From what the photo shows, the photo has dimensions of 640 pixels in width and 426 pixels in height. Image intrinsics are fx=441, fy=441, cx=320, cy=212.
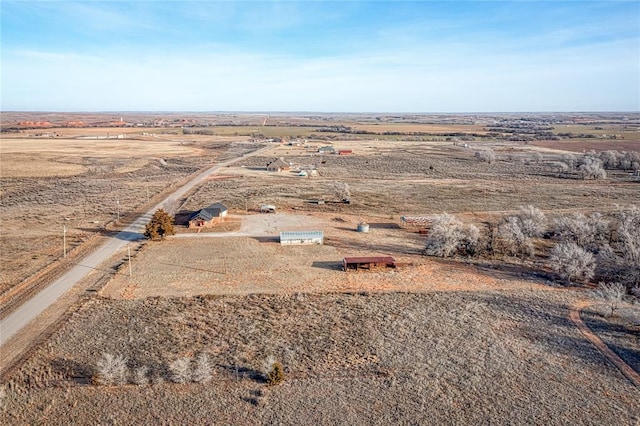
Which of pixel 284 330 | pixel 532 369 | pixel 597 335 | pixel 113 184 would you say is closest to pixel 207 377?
pixel 284 330

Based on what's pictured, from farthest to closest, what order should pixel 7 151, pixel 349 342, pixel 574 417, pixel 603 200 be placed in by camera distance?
pixel 7 151, pixel 603 200, pixel 349 342, pixel 574 417

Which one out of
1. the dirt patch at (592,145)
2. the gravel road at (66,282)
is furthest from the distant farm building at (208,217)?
the dirt patch at (592,145)

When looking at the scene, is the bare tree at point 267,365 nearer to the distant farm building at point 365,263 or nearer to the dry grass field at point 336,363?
the dry grass field at point 336,363

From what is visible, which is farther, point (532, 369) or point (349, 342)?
point (349, 342)

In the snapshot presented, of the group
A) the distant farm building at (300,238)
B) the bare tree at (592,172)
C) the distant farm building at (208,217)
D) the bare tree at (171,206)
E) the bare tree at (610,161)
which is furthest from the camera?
the bare tree at (610,161)

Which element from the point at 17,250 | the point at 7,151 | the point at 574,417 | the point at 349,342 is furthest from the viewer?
the point at 7,151

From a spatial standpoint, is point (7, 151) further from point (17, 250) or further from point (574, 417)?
point (574, 417)

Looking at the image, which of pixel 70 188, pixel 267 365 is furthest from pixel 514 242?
pixel 70 188
